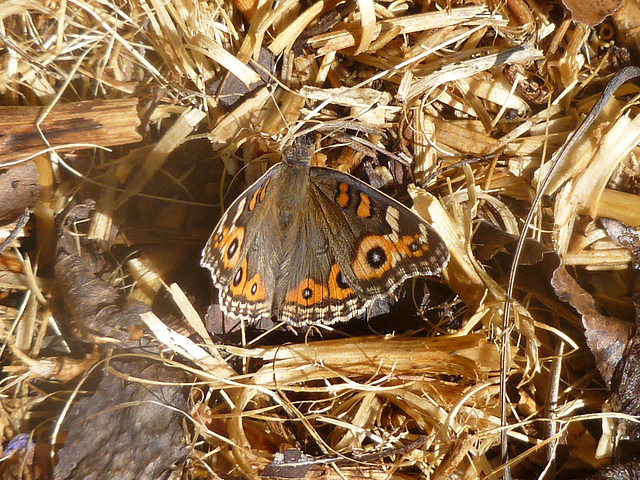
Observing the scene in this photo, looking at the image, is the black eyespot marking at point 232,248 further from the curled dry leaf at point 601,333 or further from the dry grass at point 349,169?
the curled dry leaf at point 601,333

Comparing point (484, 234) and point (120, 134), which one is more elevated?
point (120, 134)

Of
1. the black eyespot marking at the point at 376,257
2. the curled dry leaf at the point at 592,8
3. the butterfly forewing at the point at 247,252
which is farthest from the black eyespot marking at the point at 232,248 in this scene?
the curled dry leaf at the point at 592,8

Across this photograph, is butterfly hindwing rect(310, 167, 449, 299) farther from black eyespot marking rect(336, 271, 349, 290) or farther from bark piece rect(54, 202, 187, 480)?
bark piece rect(54, 202, 187, 480)

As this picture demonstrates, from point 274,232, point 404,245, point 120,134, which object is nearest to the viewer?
point 404,245

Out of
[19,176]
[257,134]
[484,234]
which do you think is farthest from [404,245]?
[19,176]

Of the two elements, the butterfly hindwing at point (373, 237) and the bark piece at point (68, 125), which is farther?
the bark piece at point (68, 125)

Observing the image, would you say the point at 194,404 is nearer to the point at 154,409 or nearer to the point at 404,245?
the point at 154,409
